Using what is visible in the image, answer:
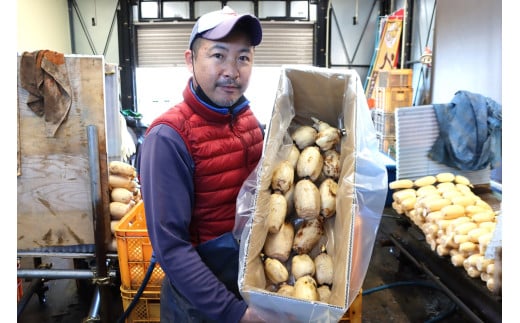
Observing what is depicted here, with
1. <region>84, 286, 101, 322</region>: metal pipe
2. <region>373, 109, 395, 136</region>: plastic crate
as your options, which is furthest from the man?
<region>373, 109, 395, 136</region>: plastic crate

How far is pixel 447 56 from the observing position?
16.0 feet

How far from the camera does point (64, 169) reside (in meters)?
1.84

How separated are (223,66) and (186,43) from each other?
670 cm

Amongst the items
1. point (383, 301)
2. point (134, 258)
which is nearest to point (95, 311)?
point (134, 258)

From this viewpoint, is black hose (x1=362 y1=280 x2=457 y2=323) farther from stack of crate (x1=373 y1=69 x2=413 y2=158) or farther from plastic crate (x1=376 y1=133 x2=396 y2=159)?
stack of crate (x1=373 y1=69 x2=413 y2=158)

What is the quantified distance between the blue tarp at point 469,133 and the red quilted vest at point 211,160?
89.1 inches

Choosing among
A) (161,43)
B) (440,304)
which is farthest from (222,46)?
(161,43)

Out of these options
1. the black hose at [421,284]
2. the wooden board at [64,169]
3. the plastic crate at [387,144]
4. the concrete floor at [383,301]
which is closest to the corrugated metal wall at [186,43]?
the plastic crate at [387,144]

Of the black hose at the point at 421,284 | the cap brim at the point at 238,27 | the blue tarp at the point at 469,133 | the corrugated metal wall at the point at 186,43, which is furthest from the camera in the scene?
the corrugated metal wall at the point at 186,43

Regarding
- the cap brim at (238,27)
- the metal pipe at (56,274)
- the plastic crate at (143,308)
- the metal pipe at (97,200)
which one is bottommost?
the plastic crate at (143,308)

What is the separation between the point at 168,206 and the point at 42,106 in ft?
3.87

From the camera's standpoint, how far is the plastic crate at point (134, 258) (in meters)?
1.72

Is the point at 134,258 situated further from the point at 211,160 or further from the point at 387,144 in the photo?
the point at 387,144

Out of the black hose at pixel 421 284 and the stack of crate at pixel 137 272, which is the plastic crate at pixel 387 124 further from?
the stack of crate at pixel 137 272
